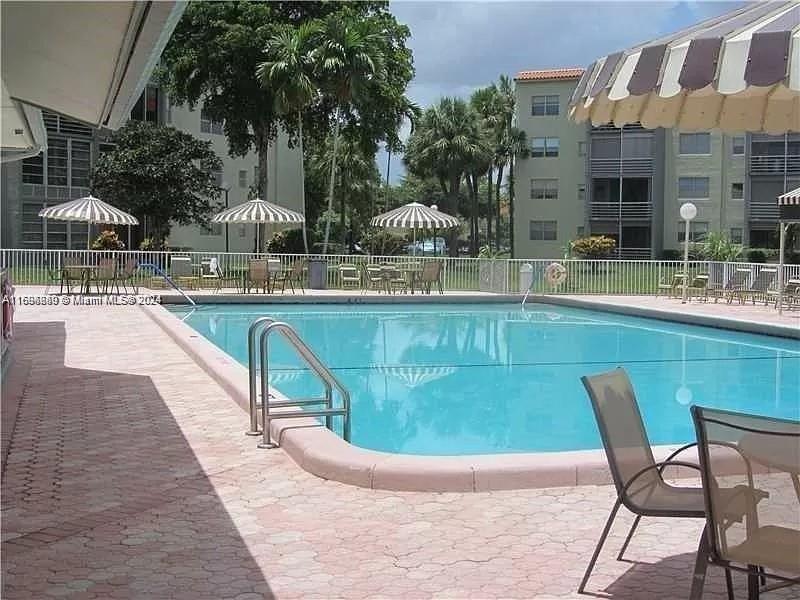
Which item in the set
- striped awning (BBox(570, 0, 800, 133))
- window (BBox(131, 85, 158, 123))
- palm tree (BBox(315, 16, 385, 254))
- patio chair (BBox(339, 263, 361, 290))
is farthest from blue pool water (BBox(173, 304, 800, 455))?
window (BBox(131, 85, 158, 123))

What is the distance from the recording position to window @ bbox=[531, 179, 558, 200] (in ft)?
155

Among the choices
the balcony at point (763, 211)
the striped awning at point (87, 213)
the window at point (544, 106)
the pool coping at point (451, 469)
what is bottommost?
the pool coping at point (451, 469)

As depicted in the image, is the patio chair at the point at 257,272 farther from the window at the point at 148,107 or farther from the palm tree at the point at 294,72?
the window at the point at 148,107

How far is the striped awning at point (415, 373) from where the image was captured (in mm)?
11512

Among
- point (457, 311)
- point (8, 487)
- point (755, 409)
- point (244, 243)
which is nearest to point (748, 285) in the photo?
point (457, 311)

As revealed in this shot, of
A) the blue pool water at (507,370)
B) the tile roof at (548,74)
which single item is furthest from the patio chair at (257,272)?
the tile roof at (548,74)

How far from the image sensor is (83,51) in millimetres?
5234

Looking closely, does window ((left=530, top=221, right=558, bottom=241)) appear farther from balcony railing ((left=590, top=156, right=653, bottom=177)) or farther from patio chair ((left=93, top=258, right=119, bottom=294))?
patio chair ((left=93, top=258, right=119, bottom=294))

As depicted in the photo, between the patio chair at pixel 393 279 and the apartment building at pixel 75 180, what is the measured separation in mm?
14941

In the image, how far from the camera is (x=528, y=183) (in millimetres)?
47562

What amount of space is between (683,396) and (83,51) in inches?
320

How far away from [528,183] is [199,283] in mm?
27673

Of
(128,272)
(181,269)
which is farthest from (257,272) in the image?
(128,272)

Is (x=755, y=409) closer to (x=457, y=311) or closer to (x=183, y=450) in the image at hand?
(x=183, y=450)
